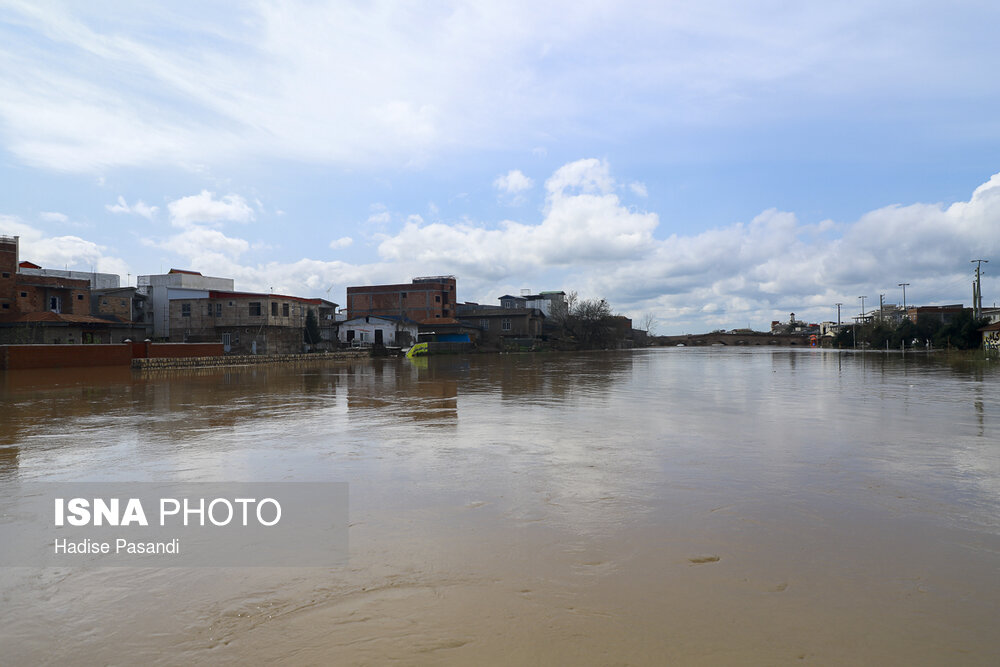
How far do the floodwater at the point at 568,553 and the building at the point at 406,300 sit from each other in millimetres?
68515

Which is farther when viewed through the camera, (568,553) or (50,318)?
(50,318)

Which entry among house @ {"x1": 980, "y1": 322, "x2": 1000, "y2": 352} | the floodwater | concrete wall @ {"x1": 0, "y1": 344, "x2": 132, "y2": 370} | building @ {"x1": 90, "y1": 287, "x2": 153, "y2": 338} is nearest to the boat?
building @ {"x1": 90, "y1": 287, "x2": 153, "y2": 338}

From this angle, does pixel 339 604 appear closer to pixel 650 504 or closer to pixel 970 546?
pixel 650 504

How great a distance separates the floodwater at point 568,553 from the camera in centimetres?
353

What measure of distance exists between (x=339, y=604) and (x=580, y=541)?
2.20 metres

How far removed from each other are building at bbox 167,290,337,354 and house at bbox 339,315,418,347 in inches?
376

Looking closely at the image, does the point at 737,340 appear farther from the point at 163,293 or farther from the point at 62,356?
the point at 62,356

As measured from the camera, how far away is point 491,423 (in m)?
12.5

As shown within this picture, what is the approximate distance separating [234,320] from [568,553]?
176 feet

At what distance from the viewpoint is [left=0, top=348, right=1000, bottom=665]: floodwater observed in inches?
139

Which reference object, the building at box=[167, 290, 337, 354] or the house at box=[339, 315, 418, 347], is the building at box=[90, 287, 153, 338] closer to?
the building at box=[167, 290, 337, 354]

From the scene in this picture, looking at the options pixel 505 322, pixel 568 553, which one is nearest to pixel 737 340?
pixel 505 322

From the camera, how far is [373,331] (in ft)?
210

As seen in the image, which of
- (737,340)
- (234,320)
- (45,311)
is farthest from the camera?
(737,340)
